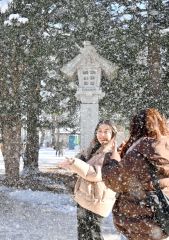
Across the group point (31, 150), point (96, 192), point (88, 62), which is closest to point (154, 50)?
point (88, 62)

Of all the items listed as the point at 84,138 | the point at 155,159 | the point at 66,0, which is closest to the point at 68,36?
the point at 66,0

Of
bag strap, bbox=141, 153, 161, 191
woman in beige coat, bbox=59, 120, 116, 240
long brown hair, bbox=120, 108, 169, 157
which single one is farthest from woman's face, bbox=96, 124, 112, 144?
bag strap, bbox=141, 153, 161, 191

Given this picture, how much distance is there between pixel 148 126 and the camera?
3043 millimetres

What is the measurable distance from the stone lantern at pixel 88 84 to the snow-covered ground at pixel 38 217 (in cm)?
162

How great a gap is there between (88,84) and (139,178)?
731 centimetres

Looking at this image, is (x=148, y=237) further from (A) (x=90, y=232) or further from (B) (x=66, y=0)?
(B) (x=66, y=0)

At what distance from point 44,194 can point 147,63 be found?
4376mm

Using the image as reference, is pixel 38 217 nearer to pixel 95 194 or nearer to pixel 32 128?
pixel 95 194

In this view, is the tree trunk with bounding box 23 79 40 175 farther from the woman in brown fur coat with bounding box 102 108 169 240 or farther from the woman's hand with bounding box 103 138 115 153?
the woman in brown fur coat with bounding box 102 108 169 240

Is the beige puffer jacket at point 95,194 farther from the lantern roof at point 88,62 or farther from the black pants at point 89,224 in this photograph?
the lantern roof at point 88,62

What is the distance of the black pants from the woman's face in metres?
0.74

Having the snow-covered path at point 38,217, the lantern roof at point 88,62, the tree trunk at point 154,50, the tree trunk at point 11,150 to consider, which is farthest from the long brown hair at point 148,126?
the tree trunk at point 11,150

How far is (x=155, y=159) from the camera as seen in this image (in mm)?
2846

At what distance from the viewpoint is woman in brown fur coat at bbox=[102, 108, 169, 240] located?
9.36ft
